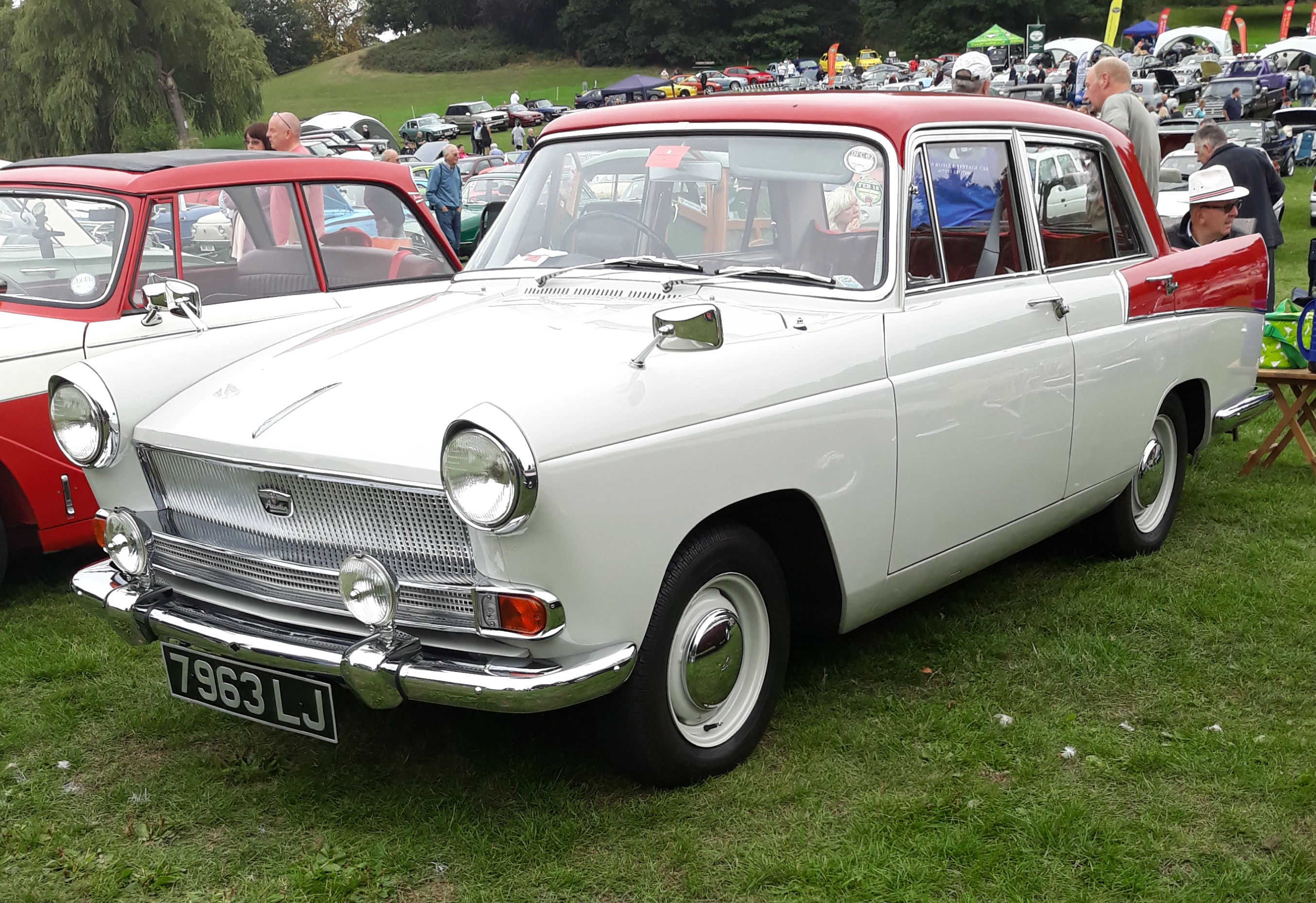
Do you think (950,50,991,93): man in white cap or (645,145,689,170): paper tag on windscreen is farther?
(950,50,991,93): man in white cap

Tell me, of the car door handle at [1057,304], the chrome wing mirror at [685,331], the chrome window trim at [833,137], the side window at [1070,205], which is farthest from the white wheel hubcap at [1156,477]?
the chrome wing mirror at [685,331]

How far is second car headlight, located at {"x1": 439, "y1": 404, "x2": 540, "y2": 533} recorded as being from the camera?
252cm

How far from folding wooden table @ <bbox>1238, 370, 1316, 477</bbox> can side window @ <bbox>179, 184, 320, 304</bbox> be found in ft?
15.3

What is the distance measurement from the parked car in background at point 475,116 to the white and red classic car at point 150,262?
156 ft

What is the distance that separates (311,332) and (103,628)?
5.25 ft

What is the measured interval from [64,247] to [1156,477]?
4.74m

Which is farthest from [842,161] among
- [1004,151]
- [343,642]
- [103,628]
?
[103,628]

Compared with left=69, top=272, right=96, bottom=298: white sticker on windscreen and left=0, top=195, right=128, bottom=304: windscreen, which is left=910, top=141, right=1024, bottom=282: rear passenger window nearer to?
left=0, top=195, right=128, bottom=304: windscreen

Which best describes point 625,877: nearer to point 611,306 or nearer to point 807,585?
point 807,585

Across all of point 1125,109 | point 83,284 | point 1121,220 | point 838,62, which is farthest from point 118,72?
point 838,62

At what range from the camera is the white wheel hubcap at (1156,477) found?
16.1ft

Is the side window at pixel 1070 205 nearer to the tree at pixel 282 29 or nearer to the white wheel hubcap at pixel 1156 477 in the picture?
the white wheel hubcap at pixel 1156 477

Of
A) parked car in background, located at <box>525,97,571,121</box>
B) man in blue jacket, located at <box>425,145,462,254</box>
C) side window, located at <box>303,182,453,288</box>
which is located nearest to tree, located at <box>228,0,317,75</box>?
parked car in background, located at <box>525,97,571,121</box>

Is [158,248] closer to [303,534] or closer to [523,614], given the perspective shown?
[303,534]
